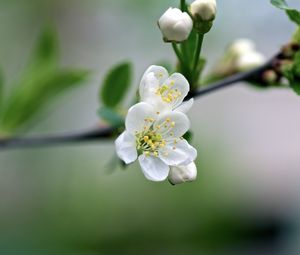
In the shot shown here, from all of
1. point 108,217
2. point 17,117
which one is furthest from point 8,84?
point 17,117

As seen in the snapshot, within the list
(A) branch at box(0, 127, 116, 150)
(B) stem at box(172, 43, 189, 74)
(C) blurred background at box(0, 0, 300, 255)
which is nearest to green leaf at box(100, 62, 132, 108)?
(A) branch at box(0, 127, 116, 150)

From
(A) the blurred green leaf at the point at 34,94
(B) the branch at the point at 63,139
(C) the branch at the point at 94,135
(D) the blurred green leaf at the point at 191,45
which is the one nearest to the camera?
(D) the blurred green leaf at the point at 191,45

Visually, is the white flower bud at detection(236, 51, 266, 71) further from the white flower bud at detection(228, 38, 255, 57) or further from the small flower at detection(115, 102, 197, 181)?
the small flower at detection(115, 102, 197, 181)

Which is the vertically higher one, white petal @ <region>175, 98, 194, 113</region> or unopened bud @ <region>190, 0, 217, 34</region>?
unopened bud @ <region>190, 0, 217, 34</region>

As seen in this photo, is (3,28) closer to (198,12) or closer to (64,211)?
(64,211)

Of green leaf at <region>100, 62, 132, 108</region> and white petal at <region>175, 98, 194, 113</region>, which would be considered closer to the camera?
white petal at <region>175, 98, 194, 113</region>

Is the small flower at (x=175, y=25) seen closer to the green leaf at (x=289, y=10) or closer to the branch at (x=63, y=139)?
the green leaf at (x=289, y=10)

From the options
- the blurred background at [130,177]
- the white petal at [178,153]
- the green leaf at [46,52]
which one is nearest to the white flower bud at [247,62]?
the white petal at [178,153]
